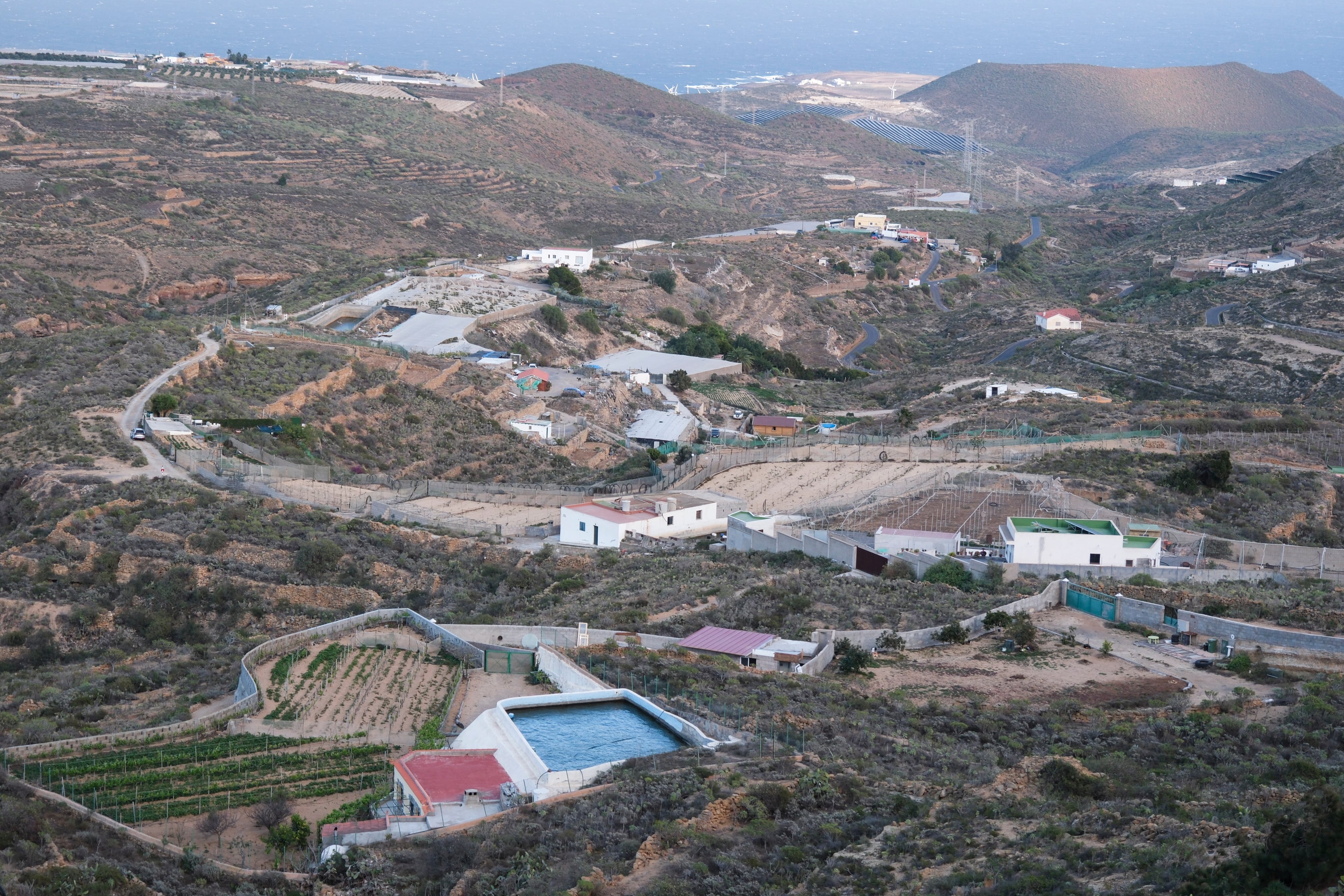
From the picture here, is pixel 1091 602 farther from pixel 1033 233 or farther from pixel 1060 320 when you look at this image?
pixel 1033 233

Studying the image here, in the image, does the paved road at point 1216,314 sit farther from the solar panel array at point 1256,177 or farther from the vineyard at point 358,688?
the vineyard at point 358,688

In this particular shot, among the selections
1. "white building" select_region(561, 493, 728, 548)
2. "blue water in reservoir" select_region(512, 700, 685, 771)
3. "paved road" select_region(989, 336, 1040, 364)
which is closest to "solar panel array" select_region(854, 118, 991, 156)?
"paved road" select_region(989, 336, 1040, 364)

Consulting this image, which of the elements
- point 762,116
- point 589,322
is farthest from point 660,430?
point 762,116

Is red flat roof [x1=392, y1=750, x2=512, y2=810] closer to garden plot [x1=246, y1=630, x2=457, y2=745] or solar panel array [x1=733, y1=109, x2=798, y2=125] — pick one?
garden plot [x1=246, y1=630, x2=457, y2=745]

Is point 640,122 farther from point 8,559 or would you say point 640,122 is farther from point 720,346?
point 8,559

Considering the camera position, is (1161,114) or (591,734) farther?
(1161,114)

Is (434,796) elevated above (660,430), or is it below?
above
